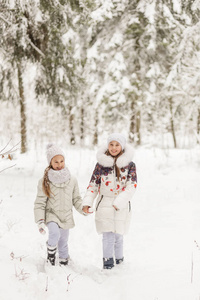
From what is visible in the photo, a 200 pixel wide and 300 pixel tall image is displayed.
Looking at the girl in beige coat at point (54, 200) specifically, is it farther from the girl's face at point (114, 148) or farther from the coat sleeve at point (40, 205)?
the girl's face at point (114, 148)

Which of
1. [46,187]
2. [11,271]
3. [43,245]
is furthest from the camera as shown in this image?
[43,245]

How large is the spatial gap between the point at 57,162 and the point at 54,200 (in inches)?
19.6

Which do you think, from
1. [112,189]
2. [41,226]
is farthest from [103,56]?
[41,226]

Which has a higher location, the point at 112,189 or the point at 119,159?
the point at 119,159

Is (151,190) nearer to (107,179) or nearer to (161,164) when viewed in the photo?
(161,164)

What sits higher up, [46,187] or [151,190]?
[46,187]

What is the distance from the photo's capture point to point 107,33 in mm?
14078

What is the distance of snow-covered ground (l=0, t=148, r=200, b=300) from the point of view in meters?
3.21

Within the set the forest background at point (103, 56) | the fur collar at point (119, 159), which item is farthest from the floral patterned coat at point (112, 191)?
the forest background at point (103, 56)

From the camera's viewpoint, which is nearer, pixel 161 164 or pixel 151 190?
pixel 151 190

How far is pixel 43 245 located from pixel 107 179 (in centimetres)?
177

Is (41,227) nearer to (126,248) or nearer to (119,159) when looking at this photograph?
(119,159)

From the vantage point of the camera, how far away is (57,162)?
373 centimetres

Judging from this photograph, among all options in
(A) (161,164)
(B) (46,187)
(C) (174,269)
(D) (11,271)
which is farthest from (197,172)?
(D) (11,271)
